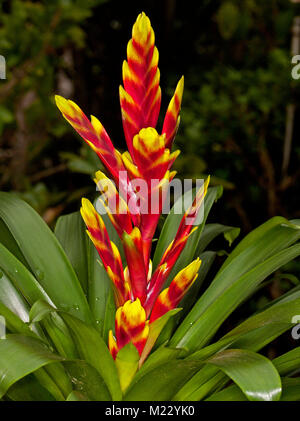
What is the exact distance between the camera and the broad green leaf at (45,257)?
81cm

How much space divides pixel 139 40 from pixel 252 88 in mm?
2430

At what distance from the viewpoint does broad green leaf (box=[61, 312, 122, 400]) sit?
0.66 metres

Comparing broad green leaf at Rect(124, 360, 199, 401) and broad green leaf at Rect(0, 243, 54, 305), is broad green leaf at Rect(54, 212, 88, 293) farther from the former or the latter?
broad green leaf at Rect(124, 360, 199, 401)

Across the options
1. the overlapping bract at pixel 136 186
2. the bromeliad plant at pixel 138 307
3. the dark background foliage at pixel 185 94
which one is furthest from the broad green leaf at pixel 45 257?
the dark background foliage at pixel 185 94

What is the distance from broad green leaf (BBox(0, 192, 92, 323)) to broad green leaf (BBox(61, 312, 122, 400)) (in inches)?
4.9

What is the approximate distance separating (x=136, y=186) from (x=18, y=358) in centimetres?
26

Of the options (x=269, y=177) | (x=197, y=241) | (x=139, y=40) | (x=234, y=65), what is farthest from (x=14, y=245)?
(x=234, y=65)

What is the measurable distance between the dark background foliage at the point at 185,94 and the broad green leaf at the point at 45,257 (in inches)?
49.5

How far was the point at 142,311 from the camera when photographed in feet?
2.22

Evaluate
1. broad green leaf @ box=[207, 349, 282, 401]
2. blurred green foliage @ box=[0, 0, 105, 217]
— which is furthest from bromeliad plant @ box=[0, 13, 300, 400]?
blurred green foliage @ box=[0, 0, 105, 217]

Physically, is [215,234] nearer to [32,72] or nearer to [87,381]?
[87,381]

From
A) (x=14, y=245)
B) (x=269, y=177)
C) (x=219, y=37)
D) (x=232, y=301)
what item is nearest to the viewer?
(x=232, y=301)

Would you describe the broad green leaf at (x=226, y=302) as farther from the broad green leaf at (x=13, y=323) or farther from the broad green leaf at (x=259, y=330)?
the broad green leaf at (x=13, y=323)

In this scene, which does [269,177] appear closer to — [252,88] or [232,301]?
[252,88]
